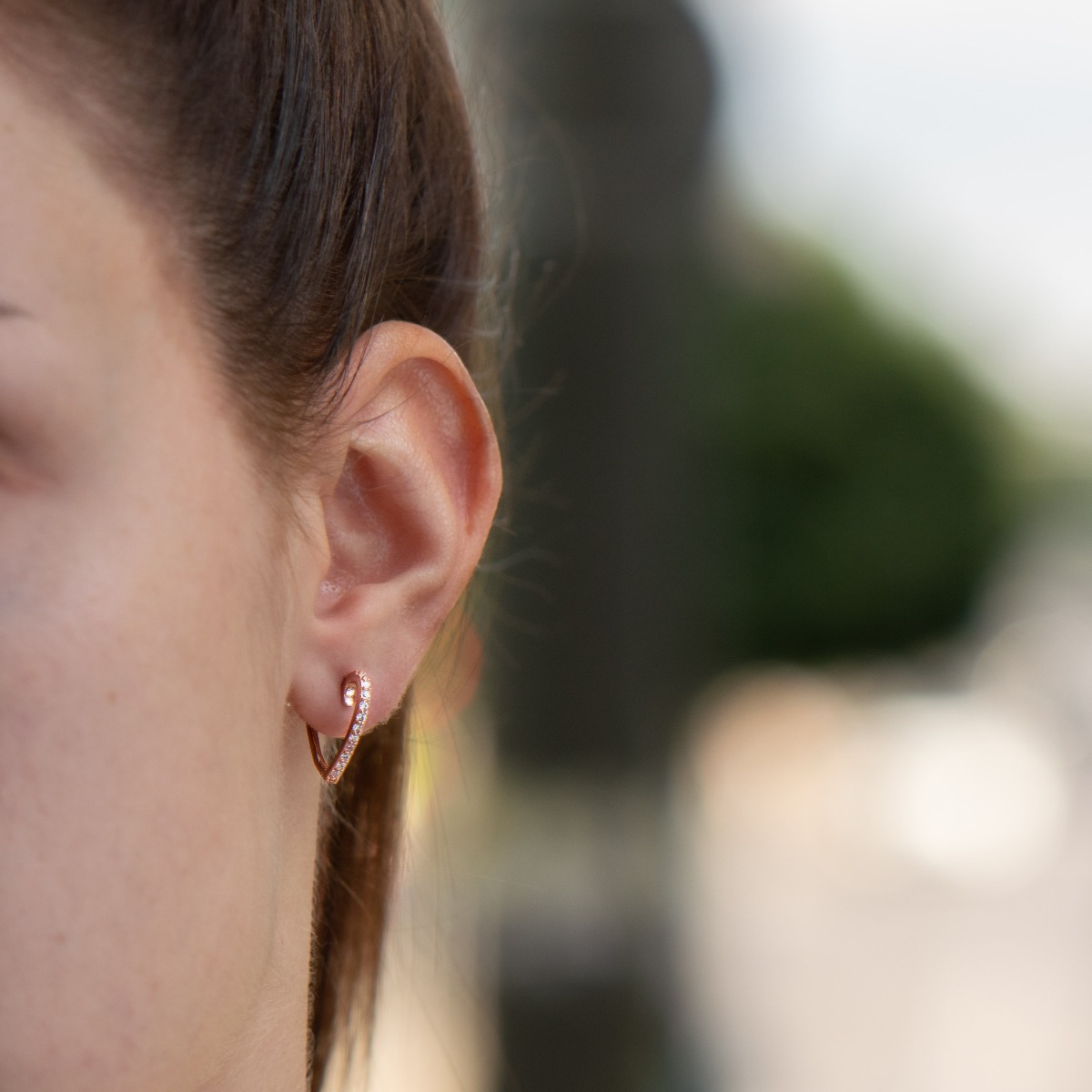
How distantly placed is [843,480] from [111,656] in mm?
19288

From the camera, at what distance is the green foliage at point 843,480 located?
19.4 metres

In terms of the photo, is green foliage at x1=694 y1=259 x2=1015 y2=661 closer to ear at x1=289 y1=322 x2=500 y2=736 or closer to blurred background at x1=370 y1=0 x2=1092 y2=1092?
blurred background at x1=370 y1=0 x2=1092 y2=1092

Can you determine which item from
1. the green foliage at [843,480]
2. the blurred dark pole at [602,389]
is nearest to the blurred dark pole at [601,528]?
the blurred dark pole at [602,389]

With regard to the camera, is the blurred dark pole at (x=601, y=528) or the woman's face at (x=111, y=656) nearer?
the woman's face at (x=111, y=656)

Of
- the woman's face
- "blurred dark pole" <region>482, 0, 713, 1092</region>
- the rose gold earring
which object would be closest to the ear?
the rose gold earring

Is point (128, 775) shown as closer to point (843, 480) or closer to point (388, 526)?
point (388, 526)

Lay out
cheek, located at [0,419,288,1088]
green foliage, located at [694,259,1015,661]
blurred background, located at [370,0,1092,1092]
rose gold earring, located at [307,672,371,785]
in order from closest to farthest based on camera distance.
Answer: cheek, located at [0,419,288,1088] → rose gold earring, located at [307,672,371,785] → blurred background, located at [370,0,1092,1092] → green foliage, located at [694,259,1015,661]

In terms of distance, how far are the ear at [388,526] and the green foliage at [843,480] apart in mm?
17145

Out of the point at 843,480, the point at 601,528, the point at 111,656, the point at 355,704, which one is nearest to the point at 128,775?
the point at 111,656

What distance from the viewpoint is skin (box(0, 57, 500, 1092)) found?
0.95 meters

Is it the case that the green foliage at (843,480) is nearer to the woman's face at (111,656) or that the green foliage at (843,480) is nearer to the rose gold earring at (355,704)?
the rose gold earring at (355,704)

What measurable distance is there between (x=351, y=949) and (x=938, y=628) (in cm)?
2019

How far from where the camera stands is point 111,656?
96cm

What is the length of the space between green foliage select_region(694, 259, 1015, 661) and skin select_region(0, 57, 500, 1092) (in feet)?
56.8
